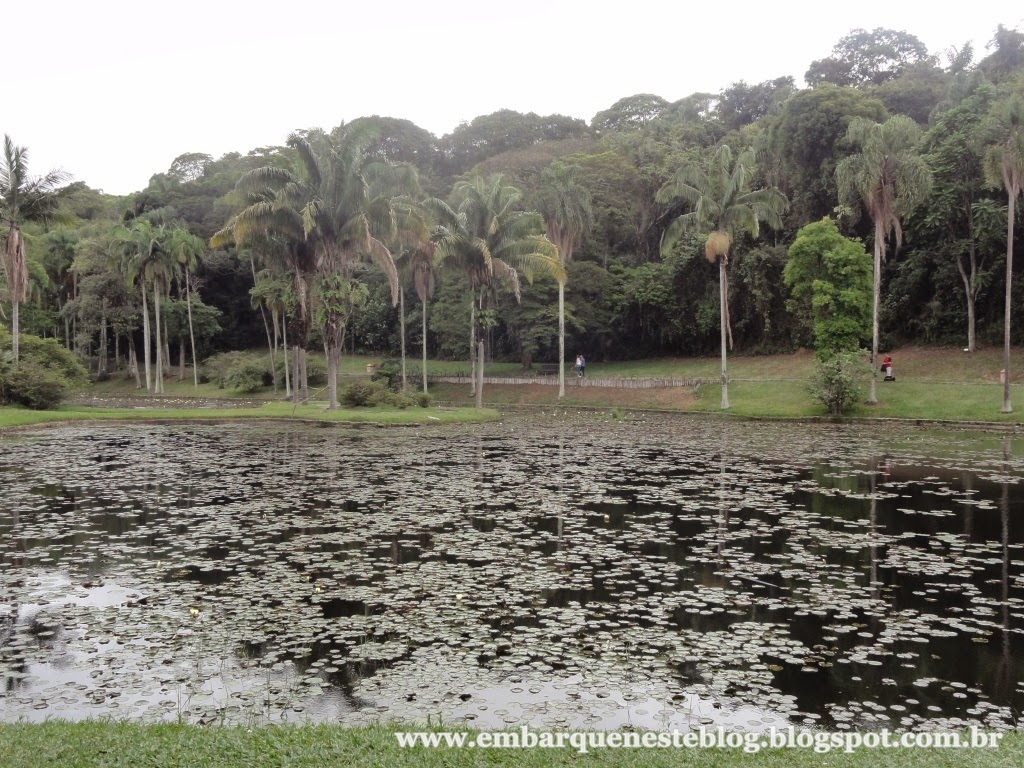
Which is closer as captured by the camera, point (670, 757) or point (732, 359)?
point (670, 757)

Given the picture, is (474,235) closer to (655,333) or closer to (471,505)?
(655,333)

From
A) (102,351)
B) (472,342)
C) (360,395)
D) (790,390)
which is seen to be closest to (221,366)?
(102,351)

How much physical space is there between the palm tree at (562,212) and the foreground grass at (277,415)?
1034 cm

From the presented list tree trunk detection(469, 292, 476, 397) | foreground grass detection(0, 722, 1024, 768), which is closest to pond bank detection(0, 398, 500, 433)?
tree trunk detection(469, 292, 476, 397)

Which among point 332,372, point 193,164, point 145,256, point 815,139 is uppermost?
point 193,164

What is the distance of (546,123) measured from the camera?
270 feet

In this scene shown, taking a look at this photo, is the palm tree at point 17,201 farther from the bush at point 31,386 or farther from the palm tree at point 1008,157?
the palm tree at point 1008,157

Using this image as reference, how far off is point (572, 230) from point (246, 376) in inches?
1040

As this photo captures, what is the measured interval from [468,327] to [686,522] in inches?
1665

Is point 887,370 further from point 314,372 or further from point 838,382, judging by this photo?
point 314,372

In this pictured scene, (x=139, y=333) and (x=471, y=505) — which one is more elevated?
(x=139, y=333)

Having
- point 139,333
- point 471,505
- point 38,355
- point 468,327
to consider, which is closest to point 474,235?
point 468,327

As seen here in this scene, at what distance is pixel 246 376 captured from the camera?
60.1m

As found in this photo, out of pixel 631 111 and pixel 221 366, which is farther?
pixel 631 111
